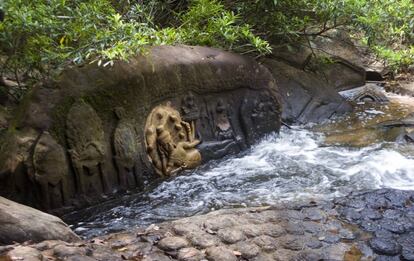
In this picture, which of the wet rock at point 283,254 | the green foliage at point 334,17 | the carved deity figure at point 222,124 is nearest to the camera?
the wet rock at point 283,254

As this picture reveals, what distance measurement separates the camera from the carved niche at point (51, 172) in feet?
14.0

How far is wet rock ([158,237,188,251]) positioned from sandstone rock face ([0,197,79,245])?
0.65 meters

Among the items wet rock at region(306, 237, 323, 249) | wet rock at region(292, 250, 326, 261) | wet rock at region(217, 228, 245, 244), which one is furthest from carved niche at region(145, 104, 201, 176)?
wet rock at region(292, 250, 326, 261)

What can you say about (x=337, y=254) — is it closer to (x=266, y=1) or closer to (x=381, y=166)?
(x=381, y=166)

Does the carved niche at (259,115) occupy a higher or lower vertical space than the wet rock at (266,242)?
higher

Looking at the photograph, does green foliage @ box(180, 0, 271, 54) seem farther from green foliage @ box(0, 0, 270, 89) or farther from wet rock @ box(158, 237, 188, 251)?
wet rock @ box(158, 237, 188, 251)

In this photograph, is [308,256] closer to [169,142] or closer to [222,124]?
[169,142]

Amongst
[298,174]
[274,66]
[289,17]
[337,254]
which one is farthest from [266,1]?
[337,254]

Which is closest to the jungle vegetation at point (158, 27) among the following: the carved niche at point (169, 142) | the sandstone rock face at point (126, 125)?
the sandstone rock face at point (126, 125)

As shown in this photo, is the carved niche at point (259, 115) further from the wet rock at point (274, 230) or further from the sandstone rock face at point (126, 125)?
the wet rock at point (274, 230)

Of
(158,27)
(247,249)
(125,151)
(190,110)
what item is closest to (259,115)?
(190,110)

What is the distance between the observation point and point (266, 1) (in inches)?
307

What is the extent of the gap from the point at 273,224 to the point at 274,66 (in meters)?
5.94

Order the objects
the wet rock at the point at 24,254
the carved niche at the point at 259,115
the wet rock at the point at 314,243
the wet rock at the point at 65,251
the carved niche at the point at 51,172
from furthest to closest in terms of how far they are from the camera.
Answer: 1. the carved niche at the point at 259,115
2. the carved niche at the point at 51,172
3. the wet rock at the point at 314,243
4. the wet rock at the point at 65,251
5. the wet rock at the point at 24,254
